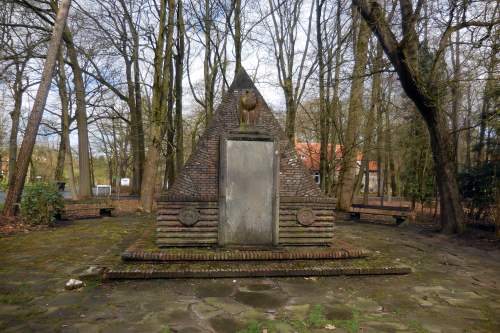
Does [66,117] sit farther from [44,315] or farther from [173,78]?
[44,315]

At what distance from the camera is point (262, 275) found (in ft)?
19.2

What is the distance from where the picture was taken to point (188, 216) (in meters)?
6.74

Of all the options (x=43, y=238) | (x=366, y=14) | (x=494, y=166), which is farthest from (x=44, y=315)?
(x=494, y=166)

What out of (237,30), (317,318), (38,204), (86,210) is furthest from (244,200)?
(237,30)

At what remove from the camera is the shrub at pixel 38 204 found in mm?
10727

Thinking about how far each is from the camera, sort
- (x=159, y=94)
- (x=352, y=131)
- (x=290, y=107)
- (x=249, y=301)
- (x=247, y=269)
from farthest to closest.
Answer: (x=290, y=107), (x=352, y=131), (x=159, y=94), (x=247, y=269), (x=249, y=301)

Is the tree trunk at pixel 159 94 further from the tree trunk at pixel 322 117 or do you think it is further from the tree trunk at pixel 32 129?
the tree trunk at pixel 322 117

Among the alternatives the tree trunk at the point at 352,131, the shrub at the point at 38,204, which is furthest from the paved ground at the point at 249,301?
the tree trunk at the point at 352,131

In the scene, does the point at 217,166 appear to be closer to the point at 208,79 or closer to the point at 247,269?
the point at 247,269

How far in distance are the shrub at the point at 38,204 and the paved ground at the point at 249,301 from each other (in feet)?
12.9

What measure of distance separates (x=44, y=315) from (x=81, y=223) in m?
8.41

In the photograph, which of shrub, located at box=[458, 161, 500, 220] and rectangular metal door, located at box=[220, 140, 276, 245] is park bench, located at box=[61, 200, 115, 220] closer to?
rectangular metal door, located at box=[220, 140, 276, 245]

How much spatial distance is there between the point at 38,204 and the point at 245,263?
8224 mm

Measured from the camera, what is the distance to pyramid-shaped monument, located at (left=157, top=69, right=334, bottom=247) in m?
6.78
